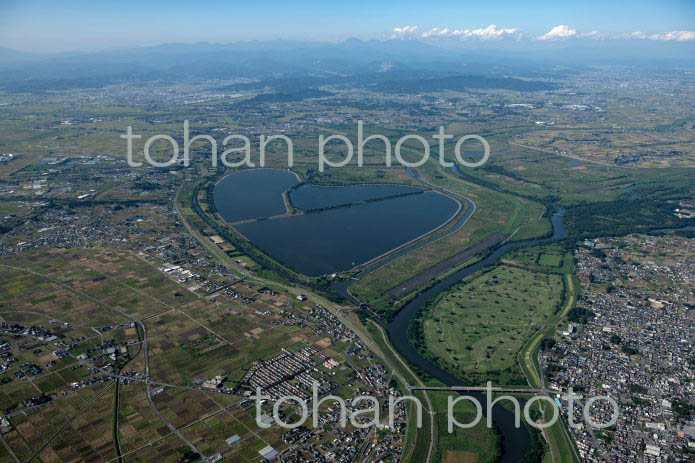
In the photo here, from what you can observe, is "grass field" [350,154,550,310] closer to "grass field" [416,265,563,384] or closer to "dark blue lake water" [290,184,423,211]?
"grass field" [416,265,563,384]

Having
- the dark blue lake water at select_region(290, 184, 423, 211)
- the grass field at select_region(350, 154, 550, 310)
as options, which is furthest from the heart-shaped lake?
the grass field at select_region(350, 154, 550, 310)

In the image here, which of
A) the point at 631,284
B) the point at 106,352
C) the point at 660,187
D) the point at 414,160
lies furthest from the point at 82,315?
the point at 660,187

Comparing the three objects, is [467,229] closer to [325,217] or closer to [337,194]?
[325,217]

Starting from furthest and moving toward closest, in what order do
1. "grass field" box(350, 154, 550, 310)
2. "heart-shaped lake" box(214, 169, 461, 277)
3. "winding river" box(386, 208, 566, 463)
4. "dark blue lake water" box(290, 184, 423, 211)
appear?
"dark blue lake water" box(290, 184, 423, 211) < "heart-shaped lake" box(214, 169, 461, 277) < "grass field" box(350, 154, 550, 310) < "winding river" box(386, 208, 566, 463)

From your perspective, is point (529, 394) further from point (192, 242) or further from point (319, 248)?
point (192, 242)

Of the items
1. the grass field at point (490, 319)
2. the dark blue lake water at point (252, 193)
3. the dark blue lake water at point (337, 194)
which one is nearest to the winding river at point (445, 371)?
the grass field at point (490, 319)

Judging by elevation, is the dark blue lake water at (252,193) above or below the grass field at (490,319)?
above

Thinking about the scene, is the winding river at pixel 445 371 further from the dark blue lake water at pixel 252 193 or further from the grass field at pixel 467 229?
the dark blue lake water at pixel 252 193

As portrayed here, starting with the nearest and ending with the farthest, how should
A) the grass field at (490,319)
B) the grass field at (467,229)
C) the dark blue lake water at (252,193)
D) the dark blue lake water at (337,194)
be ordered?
the grass field at (490,319) < the grass field at (467,229) < the dark blue lake water at (252,193) < the dark blue lake water at (337,194)

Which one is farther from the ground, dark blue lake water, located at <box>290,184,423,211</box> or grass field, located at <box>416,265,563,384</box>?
dark blue lake water, located at <box>290,184,423,211</box>
